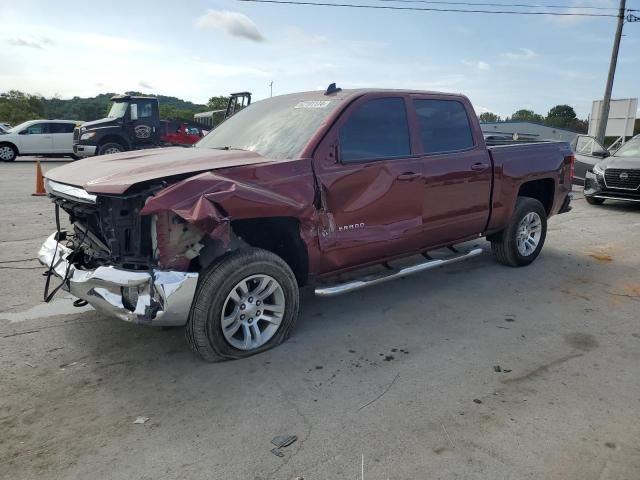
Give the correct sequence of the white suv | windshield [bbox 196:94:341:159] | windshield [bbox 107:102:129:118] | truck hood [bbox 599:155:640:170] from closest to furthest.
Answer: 1. windshield [bbox 196:94:341:159]
2. truck hood [bbox 599:155:640:170]
3. windshield [bbox 107:102:129:118]
4. the white suv

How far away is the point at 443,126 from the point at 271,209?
2.30 m

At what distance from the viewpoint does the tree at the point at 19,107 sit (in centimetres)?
5872

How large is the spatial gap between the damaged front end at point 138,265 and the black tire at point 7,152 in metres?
19.1

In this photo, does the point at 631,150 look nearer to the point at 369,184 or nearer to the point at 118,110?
the point at 369,184

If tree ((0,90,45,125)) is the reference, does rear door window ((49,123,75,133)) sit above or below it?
below

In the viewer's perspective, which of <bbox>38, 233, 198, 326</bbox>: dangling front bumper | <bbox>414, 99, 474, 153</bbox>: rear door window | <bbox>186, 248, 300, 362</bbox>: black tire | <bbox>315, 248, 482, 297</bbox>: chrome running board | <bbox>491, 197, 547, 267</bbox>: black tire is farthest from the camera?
<bbox>491, 197, 547, 267</bbox>: black tire

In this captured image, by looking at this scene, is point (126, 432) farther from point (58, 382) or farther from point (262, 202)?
point (262, 202)

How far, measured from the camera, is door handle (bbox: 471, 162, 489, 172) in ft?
16.7

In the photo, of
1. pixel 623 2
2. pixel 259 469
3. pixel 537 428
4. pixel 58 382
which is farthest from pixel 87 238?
pixel 623 2

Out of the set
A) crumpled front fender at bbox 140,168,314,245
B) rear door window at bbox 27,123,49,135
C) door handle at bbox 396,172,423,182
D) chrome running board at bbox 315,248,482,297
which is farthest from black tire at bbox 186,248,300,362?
rear door window at bbox 27,123,49,135

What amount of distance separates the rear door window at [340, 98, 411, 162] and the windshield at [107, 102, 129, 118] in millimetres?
14928

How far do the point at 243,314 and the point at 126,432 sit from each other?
1107mm

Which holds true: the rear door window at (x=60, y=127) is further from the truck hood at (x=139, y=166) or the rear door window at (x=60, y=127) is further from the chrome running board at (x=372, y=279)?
the chrome running board at (x=372, y=279)

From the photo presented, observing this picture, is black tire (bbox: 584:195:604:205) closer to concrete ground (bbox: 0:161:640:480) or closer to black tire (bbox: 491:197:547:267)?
black tire (bbox: 491:197:547:267)
